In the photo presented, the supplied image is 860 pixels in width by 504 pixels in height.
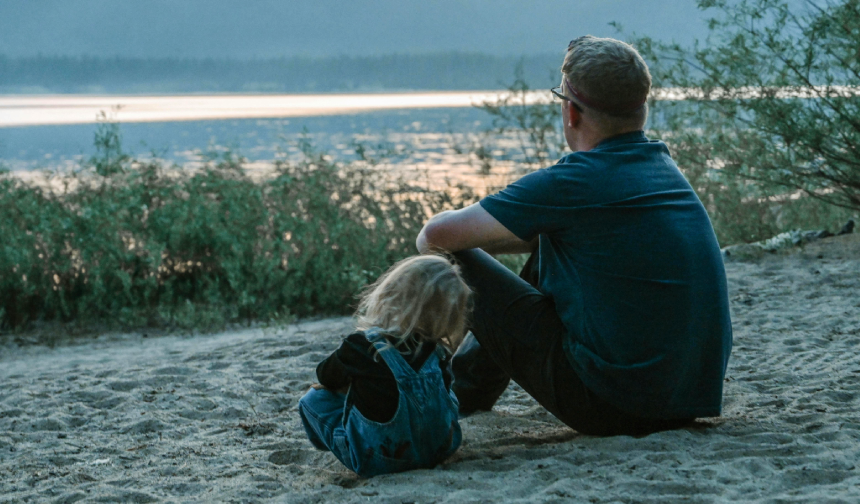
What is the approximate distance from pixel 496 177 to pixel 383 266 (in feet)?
6.22

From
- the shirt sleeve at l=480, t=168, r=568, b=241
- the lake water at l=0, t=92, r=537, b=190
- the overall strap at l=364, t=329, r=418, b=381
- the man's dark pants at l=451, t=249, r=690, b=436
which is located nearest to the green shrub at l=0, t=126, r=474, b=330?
the lake water at l=0, t=92, r=537, b=190

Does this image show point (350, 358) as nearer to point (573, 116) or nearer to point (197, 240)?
point (573, 116)

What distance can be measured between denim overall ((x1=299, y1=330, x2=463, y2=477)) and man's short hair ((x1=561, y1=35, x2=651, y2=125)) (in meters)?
0.95

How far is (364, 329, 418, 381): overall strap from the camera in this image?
2551 mm

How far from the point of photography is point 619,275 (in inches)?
97.7

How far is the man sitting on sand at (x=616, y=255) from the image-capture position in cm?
246

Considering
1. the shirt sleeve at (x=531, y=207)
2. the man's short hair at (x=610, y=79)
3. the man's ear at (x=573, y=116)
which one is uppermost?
the man's short hair at (x=610, y=79)

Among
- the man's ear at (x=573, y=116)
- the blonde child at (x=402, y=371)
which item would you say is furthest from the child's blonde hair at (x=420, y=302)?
the man's ear at (x=573, y=116)

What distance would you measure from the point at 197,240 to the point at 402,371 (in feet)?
18.3

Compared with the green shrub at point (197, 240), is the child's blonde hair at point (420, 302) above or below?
above

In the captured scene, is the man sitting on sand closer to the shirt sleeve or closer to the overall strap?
the shirt sleeve

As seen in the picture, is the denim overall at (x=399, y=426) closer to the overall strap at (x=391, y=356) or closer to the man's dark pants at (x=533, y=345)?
the overall strap at (x=391, y=356)


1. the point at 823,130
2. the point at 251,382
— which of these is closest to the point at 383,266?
the point at 251,382

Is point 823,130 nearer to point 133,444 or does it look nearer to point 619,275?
point 619,275
